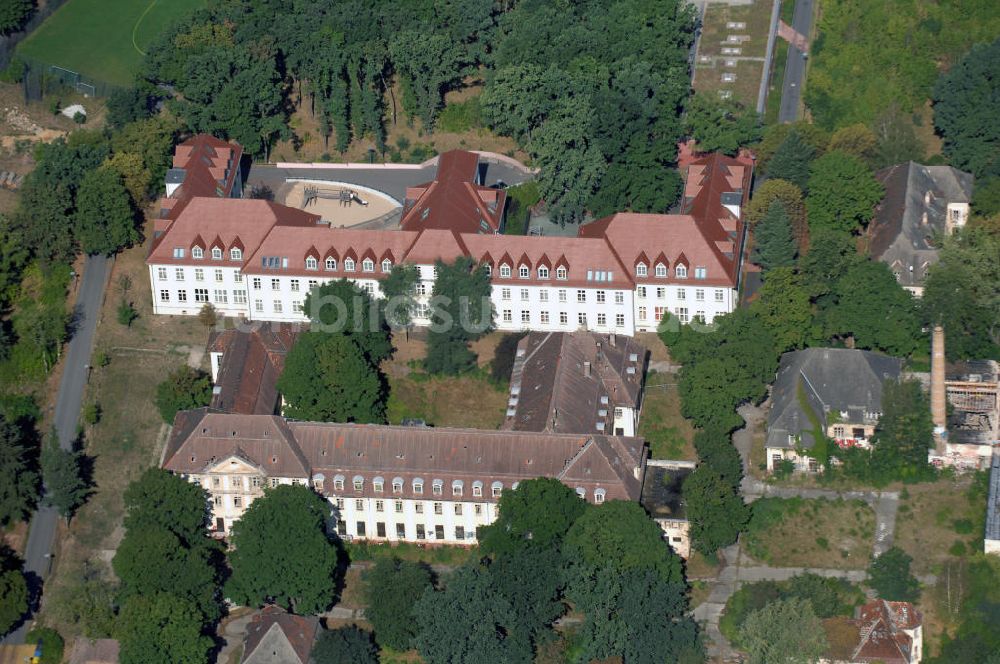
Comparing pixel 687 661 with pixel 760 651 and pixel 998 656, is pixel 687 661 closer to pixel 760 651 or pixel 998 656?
pixel 760 651

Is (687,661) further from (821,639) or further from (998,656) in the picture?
(998,656)

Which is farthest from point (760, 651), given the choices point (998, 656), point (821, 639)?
point (998, 656)

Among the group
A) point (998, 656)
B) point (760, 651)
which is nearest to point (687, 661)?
point (760, 651)

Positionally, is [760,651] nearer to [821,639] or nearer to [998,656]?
[821,639]
